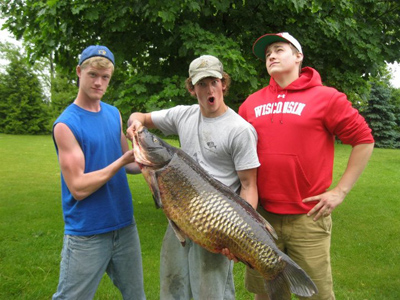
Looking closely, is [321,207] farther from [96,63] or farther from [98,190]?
[96,63]

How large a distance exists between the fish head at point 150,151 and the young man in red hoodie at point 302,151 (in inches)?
38.1

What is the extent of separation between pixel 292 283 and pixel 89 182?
5.58 feet

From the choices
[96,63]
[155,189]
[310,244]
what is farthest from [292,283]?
[96,63]

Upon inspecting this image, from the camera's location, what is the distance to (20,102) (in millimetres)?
43312

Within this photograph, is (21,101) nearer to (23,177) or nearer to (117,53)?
(23,177)

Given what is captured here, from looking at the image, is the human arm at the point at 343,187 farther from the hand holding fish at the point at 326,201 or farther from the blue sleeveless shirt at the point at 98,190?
the blue sleeveless shirt at the point at 98,190

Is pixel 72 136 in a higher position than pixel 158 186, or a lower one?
higher

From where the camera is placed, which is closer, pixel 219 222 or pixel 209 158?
pixel 219 222

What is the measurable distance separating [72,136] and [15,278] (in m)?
3.65

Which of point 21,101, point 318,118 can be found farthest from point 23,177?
point 21,101

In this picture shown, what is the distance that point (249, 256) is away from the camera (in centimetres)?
264

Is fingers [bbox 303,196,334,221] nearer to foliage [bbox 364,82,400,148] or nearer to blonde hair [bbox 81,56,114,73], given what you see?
blonde hair [bbox 81,56,114,73]

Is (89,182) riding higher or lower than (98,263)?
higher

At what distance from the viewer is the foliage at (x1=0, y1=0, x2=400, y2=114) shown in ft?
20.0
